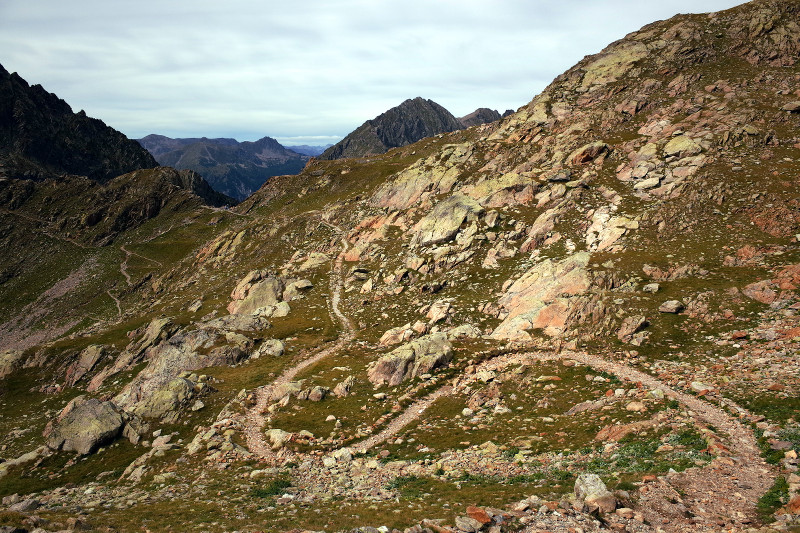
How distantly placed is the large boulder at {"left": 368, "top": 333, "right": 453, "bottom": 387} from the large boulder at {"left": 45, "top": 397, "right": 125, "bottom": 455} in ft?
99.8

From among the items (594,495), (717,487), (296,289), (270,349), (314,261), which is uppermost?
(314,261)

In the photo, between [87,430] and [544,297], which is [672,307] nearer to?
[544,297]

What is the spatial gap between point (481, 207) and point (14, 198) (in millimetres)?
233272

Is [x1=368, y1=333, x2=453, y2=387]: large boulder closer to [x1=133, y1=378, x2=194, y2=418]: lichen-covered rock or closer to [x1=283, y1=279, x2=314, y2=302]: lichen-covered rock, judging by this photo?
[x1=133, y1=378, x2=194, y2=418]: lichen-covered rock

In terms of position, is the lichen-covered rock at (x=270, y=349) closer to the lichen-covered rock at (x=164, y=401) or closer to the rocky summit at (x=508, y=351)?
the rocky summit at (x=508, y=351)

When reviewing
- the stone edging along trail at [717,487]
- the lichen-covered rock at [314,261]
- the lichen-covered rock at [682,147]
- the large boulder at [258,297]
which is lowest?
the stone edging along trail at [717,487]

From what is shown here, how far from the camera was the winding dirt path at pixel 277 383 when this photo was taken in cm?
3678

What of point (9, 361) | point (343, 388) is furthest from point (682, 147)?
point (9, 361)

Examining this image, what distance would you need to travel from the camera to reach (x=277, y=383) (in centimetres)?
5222

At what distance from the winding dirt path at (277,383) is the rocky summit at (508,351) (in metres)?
0.39

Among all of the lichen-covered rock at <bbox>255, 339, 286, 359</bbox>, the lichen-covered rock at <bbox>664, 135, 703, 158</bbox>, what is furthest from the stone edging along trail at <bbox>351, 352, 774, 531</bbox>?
the lichen-covered rock at <bbox>664, 135, 703, 158</bbox>

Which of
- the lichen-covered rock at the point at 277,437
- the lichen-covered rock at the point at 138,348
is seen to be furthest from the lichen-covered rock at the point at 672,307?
the lichen-covered rock at the point at 138,348

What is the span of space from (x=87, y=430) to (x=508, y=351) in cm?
4954

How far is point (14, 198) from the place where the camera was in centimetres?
18862
